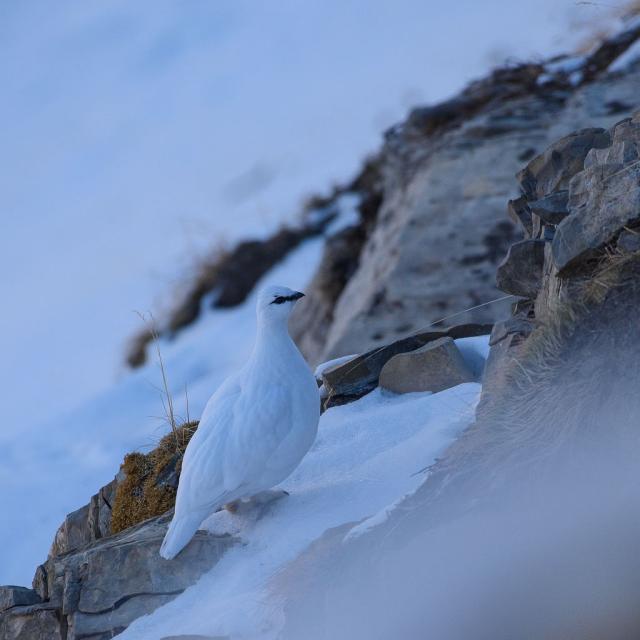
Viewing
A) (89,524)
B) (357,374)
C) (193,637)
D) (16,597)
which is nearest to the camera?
(193,637)

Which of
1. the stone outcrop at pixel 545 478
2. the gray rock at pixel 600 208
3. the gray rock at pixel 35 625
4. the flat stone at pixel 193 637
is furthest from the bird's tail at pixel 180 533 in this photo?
the gray rock at pixel 600 208

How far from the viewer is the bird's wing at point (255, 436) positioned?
393 cm

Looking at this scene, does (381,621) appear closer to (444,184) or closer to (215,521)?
(215,521)

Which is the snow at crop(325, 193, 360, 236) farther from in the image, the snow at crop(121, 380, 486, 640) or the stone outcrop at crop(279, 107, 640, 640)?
the stone outcrop at crop(279, 107, 640, 640)

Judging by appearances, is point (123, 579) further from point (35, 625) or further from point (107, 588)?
point (35, 625)

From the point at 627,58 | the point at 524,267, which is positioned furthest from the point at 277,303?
the point at 627,58

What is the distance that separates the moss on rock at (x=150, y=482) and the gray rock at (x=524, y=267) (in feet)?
5.31

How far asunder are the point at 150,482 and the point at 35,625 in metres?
0.85

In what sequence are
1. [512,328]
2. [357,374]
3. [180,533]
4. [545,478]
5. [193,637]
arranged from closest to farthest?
1. [545,478]
2. [193,637]
3. [180,533]
4. [512,328]
5. [357,374]

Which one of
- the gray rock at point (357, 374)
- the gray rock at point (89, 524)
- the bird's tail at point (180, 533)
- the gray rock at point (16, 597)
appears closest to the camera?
the bird's tail at point (180, 533)

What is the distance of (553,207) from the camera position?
4.38m

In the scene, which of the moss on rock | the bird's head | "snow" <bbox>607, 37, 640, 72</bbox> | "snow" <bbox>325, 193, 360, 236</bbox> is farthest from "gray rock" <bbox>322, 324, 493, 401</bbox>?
"snow" <bbox>325, 193, 360, 236</bbox>

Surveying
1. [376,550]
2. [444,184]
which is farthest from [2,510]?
[376,550]

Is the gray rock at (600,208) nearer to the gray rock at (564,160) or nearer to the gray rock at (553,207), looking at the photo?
the gray rock at (553,207)
